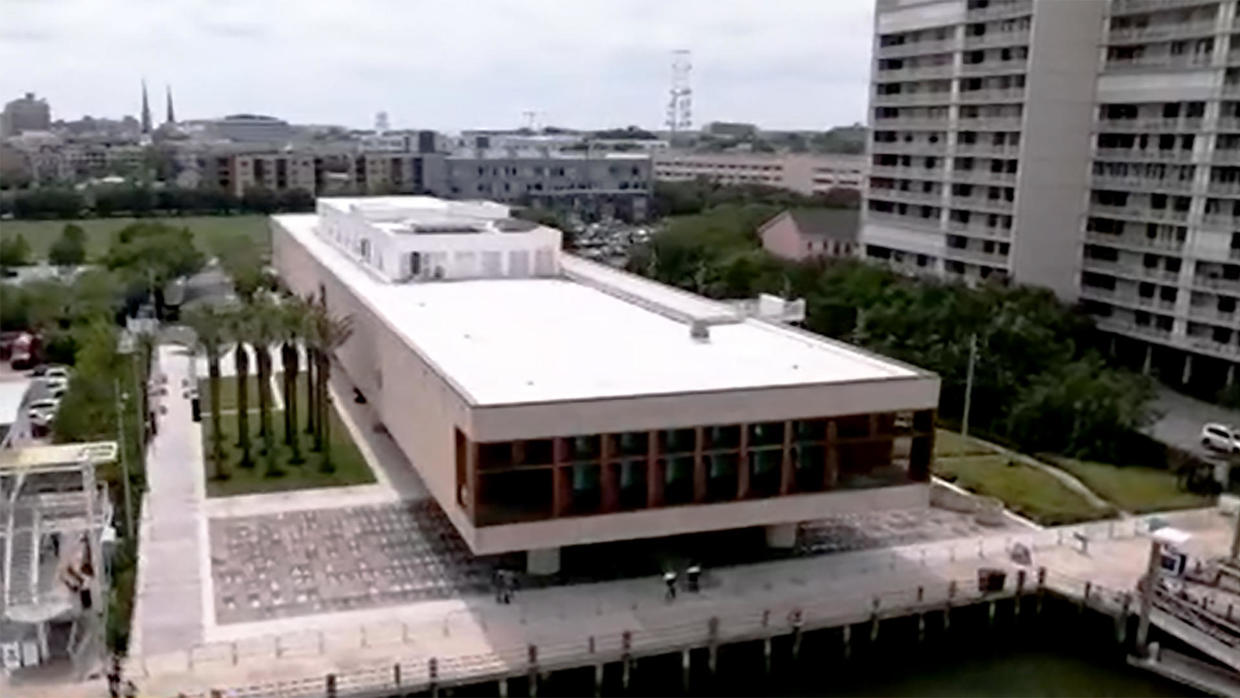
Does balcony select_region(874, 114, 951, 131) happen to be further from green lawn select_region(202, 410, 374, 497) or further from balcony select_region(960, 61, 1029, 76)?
green lawn select_region(202, 410, 374, 497)

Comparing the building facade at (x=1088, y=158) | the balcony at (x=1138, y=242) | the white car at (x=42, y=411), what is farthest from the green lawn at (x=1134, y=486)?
the white car at (x=42, y=411)

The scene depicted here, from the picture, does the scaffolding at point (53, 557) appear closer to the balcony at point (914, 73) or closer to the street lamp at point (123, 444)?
the street lamp at point (123, 444)

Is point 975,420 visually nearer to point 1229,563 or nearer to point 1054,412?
point 1054,412

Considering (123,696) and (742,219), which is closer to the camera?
(123,696)

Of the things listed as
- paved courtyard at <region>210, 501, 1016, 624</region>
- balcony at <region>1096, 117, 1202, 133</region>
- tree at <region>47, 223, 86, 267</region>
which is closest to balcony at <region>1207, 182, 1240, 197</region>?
balcony at <region>1096, 117, 1202, 133</region>

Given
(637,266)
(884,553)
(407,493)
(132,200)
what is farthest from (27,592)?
(132,200)

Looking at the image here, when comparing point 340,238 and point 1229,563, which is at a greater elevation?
point 340,238
